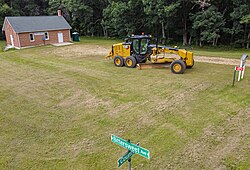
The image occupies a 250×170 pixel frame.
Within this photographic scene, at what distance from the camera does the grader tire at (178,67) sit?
36.3ft

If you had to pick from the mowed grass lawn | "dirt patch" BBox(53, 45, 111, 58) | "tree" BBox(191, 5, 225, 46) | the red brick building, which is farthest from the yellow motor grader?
the red brick building

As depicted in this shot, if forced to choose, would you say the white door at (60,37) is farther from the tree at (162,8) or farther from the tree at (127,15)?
the tree at (162,8)

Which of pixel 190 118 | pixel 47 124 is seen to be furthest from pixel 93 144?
pixel 190 118

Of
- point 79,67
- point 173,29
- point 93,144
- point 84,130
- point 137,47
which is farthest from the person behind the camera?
point 173,29

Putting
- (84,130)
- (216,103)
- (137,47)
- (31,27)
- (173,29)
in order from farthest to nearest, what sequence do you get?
(173,29) < (31,27) < (137,47) < (216,103) < (84,130)

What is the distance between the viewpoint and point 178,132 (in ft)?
19.7

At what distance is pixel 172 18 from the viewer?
23.6m

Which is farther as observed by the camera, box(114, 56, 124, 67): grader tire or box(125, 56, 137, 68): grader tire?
box(114, 56, 124, 67): grader tire

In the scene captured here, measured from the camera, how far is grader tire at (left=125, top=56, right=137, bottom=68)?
1273cm

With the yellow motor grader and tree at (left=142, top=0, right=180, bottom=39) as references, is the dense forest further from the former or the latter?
the yellow motor grader

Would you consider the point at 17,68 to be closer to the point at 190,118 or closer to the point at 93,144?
the point at 93,144

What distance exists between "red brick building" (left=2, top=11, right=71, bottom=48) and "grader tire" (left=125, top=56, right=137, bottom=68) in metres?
15.5

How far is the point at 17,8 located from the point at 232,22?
104 feet

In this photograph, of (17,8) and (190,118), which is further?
(17,8)
